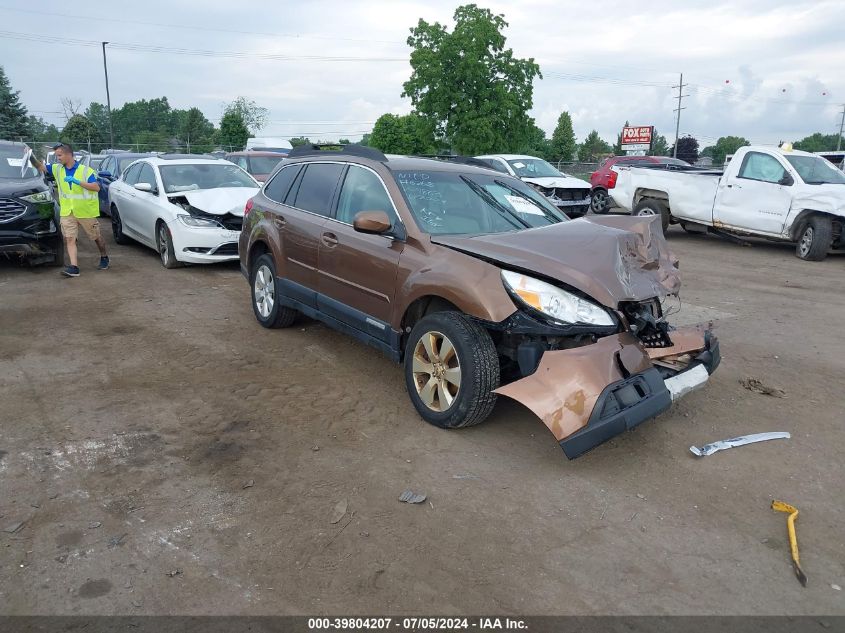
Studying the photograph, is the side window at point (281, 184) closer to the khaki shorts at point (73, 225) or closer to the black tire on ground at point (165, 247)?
the black tire on ground at point (165, 247)

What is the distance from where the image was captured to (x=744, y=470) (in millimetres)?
3852

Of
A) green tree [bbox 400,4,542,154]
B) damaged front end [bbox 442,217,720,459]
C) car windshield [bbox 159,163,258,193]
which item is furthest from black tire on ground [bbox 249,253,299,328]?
green tree [bbox 400,4,542,154]

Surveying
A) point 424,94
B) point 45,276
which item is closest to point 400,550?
point 45,276

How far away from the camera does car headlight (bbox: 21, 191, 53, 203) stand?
8956 mm

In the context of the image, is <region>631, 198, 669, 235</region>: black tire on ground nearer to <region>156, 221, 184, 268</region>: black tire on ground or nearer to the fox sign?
<region>156, 221, 184, 268</region>: black tire on ground

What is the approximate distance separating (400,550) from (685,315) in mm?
5538

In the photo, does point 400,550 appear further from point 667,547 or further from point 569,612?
point 667,547

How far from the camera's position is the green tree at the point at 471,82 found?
29.8m

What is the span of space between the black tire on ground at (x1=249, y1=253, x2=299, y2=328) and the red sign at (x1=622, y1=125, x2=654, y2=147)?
180 feet

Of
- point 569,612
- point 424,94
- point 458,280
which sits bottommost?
point 569,612

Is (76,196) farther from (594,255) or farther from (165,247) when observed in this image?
(594,255)

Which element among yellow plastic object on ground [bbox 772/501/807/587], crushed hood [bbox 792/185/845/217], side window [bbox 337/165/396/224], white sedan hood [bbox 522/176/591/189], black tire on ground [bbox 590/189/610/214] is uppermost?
side window [bbox 337/165/396/224]

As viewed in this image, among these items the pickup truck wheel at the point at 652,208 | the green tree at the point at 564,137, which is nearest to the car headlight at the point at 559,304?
the pickup truck wheel at the point at 652,208

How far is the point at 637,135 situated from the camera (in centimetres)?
5841
